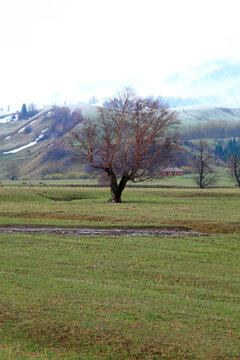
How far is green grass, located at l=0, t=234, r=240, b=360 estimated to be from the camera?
12148 millimetres

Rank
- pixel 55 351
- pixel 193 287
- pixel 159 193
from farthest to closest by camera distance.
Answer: pixel 159 193, pixel 193 287, pixel 55 351

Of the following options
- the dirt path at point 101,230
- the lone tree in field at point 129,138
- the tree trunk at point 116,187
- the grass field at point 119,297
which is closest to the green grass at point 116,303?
the grass field at point 119,297

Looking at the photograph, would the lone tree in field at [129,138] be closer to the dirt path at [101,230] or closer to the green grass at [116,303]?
the dirt path at [101,230]

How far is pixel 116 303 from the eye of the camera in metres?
15.7

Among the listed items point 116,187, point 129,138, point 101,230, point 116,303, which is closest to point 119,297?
point 116,303

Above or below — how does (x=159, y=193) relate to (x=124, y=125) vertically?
below

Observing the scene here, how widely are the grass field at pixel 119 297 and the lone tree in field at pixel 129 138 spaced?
31632mm

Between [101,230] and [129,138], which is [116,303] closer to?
[101,230]

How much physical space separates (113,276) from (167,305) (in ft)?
19.5

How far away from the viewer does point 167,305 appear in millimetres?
15969

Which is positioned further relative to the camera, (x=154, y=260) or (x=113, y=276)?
(x=154, y=260)

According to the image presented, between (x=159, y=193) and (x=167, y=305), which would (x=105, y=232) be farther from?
(x=159, y=193)

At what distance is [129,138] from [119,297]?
5018cm

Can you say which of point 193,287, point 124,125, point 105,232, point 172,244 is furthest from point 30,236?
point 124,125
